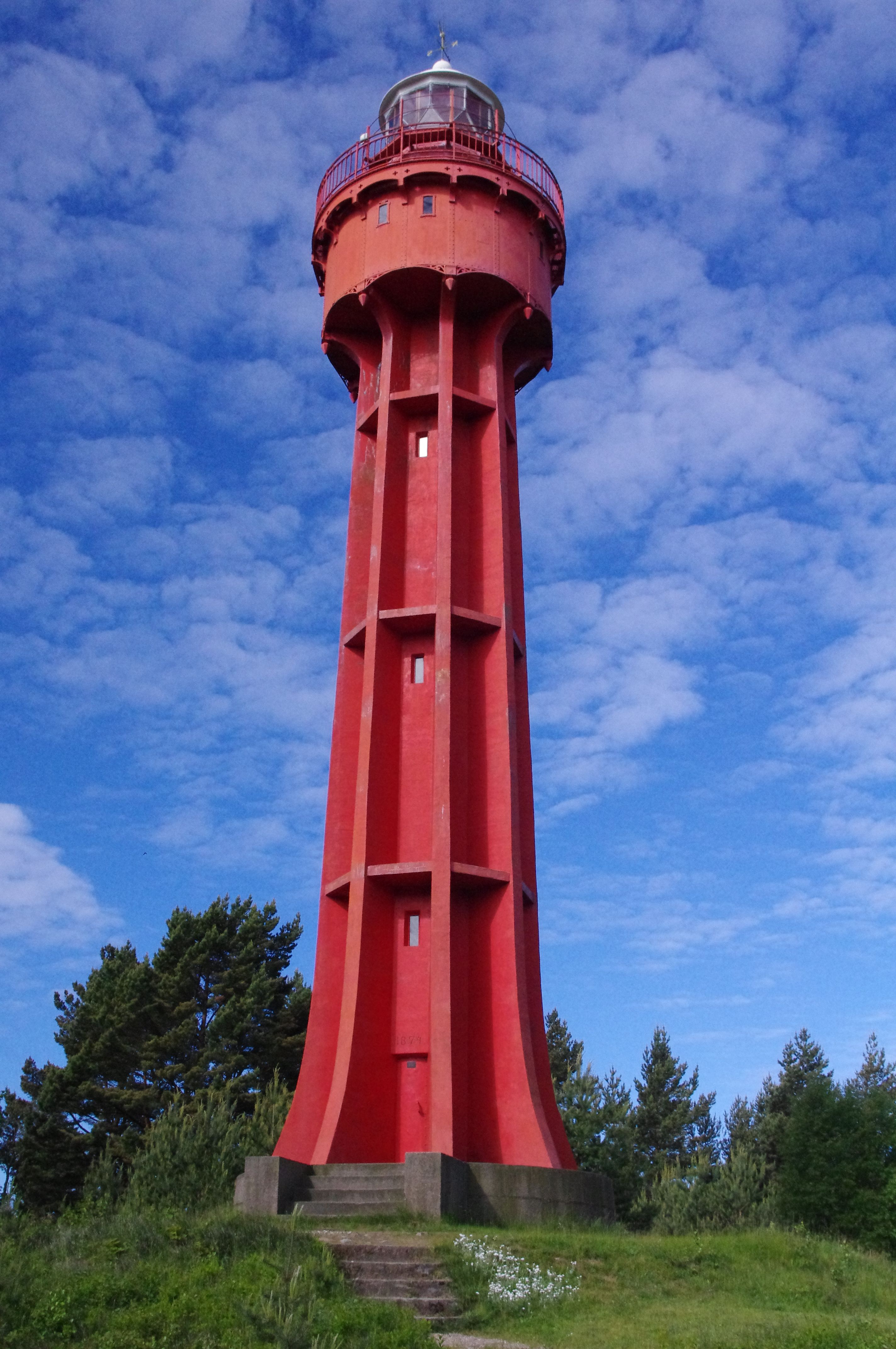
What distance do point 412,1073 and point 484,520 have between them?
37.8ft

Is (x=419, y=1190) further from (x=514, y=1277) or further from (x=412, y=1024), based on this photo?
(x=412, y=1024)

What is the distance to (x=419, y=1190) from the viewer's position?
18016mm

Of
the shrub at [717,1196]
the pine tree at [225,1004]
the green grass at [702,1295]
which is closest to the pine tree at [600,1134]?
the shrub at [717,1196]

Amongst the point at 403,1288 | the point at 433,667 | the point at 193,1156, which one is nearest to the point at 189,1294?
the point at 403,1288

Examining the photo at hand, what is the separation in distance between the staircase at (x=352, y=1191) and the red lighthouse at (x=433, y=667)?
0.68 m

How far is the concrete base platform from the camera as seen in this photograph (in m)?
18.1

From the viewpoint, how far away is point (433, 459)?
90.4 ft

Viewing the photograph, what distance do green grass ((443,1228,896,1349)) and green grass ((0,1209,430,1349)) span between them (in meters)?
1.69

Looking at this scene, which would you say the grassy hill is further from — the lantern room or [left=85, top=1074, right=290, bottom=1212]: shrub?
the lantern room

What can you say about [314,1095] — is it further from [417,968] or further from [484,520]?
[484,520]

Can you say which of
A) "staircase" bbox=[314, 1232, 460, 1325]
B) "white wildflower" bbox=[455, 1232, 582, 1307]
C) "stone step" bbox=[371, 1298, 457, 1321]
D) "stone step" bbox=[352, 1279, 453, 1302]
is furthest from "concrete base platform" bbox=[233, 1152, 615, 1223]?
"stone step" bbox=[371, 1298, 457, 1321]

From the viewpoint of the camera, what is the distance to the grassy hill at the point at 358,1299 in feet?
42.0

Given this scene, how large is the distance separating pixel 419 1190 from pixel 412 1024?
4945 millimetres

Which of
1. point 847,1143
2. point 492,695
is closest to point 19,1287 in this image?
point 492,695
